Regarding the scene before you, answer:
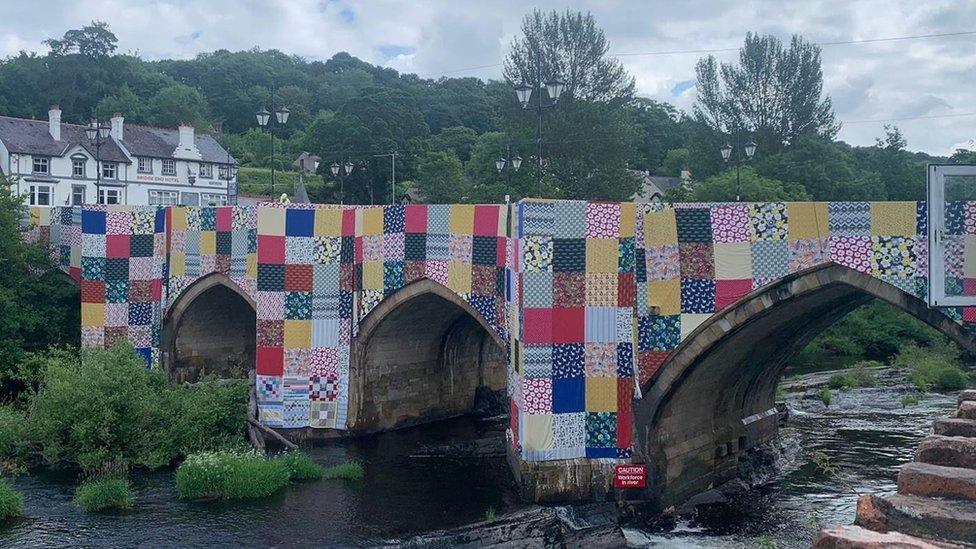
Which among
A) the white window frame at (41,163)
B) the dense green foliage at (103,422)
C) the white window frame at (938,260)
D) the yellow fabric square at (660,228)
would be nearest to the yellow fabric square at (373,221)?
the dense green foliage at (103,422)

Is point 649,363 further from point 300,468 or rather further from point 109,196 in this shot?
point 109,196

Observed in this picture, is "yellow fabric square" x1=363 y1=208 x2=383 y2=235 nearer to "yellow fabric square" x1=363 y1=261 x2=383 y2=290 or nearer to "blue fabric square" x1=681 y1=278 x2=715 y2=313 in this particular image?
"yellow fabric square" x1=363 y1=261 x2=383 y2=290

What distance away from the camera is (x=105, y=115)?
2510 inches

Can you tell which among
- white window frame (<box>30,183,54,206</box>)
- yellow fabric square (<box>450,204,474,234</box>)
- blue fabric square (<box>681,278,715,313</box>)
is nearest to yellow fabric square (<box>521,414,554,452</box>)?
blue fabric square (<box>681,278,715,313</box>)

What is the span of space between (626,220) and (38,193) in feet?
123

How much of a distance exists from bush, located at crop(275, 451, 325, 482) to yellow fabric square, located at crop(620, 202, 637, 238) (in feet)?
27.5

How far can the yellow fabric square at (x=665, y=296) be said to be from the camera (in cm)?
1694

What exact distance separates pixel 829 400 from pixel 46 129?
40.0 m

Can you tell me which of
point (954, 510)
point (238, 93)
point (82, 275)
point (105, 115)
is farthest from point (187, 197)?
point (954, 510)

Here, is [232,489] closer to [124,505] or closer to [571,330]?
[124,505]

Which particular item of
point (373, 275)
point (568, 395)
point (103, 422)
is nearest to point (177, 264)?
point (373, 275)

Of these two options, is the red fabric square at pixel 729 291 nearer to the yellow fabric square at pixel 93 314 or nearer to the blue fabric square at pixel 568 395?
the blue fabric square at pixel 568 395

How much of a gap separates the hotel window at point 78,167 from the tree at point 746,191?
29841 millimetres

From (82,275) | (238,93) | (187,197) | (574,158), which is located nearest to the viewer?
(82,275)
